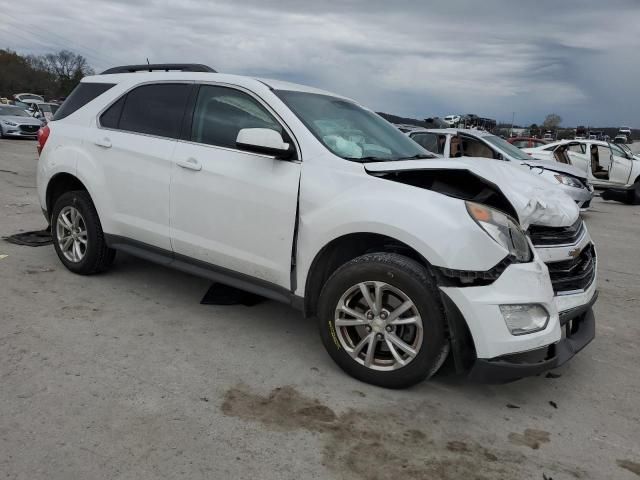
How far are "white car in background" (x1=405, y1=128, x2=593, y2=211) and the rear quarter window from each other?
618 cm

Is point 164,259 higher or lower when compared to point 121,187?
lower

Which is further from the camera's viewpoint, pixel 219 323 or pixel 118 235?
pixel 118 235

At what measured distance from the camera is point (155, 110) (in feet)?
14.2

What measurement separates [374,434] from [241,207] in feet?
5.59

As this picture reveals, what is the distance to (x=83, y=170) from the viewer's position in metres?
4.63

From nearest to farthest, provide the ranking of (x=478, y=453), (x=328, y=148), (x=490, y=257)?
(x=478, y=453) < (x=490, y=257) < (x=328, y=148)

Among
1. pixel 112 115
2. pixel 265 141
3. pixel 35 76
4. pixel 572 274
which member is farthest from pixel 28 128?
pixel 35 76

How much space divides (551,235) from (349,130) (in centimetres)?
158

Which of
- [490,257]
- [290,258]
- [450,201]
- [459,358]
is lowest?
[459,358]

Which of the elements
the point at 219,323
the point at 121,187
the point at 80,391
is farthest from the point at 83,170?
the point at 80,391

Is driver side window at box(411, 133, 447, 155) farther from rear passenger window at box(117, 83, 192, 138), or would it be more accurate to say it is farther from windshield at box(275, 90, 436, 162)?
rear passenger window at box(117, 83, 192, 138)

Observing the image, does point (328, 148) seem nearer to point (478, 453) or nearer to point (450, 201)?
point (450, 201)

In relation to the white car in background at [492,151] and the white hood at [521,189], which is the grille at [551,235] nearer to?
the white hood at [521,189]

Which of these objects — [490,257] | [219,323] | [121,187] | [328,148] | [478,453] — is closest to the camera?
[478,453]
